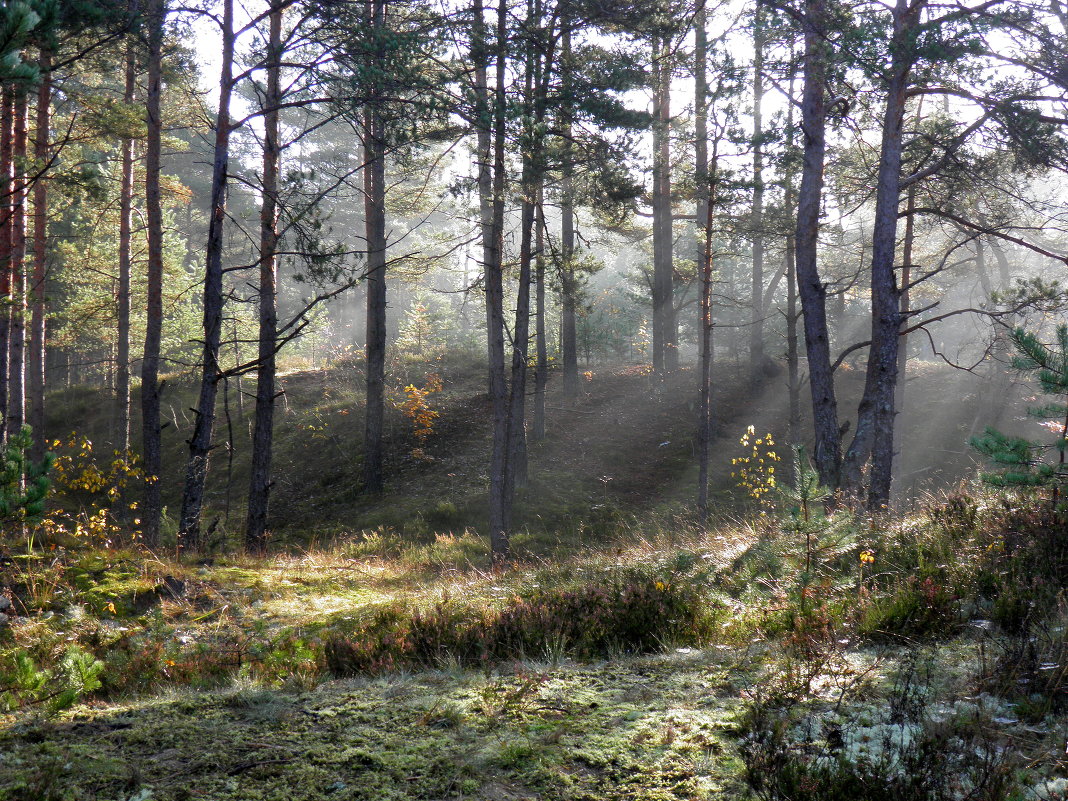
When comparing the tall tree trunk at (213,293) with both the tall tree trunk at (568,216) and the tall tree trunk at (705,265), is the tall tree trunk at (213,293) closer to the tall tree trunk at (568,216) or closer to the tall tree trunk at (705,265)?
the tall tree trunk at (568,216)

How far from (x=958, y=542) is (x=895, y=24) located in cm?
890

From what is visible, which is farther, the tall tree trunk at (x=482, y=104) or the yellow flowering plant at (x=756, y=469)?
the yellow flowering plant at (x=756, y=469)

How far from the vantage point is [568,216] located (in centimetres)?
2077

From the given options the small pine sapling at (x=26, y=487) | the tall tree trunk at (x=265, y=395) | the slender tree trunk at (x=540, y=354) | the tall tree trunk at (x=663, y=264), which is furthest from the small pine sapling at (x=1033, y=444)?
the tall tree trunk at (x=663, y=264)

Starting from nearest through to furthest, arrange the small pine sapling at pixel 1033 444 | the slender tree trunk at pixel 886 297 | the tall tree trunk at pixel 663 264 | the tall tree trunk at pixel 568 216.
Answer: the small pine sapling at pixel 1033 444, the slender tree trunk at pixel 886 297, the tall tree trunk at pixel 568 216, the tall tree trunk at pixel 663 264

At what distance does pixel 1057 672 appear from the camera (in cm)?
277

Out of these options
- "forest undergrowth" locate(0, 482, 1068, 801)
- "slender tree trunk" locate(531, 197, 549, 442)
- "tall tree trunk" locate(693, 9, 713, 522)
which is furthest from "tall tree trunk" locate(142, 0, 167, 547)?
"tall tree trunk" locate(693, 9, 713, 522)

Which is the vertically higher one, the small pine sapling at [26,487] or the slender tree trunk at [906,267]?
the slender tree trunk at [906,267]

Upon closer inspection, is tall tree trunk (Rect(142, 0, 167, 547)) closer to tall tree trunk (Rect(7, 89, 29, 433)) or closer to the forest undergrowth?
tall tree trunk (Rect(7, 89, 29, 433))

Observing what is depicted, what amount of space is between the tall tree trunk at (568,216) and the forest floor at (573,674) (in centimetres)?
770

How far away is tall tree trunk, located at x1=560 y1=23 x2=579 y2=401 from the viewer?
11.5m

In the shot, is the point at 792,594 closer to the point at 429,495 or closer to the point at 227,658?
the point at 227,658

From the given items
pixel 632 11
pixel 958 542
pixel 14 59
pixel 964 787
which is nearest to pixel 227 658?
pixel 14 59

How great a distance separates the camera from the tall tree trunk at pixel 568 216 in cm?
1145
